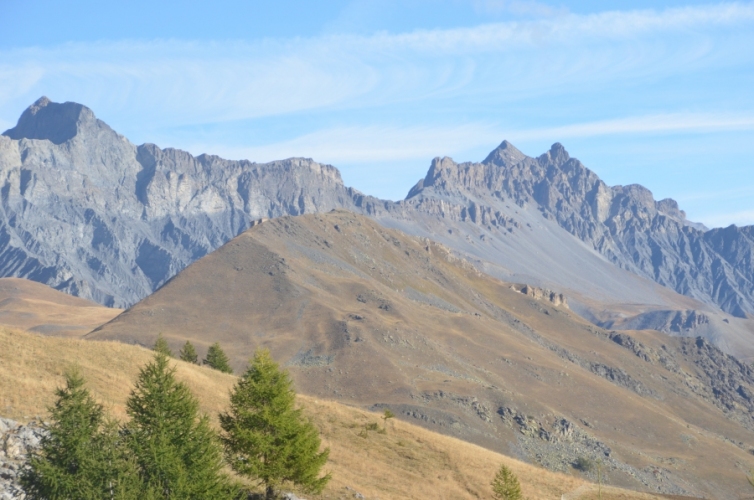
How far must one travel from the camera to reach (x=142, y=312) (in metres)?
179

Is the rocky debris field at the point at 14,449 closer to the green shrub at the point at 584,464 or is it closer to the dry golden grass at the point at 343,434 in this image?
the dry golden grass at the point at 343,434

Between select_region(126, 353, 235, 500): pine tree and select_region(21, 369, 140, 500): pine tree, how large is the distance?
908 mm

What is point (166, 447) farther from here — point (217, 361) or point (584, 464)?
point (584, 464)

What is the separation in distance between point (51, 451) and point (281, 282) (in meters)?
172

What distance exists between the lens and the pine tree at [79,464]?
24.2m

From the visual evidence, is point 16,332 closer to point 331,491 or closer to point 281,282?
point 331,491

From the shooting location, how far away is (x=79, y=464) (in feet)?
80.8

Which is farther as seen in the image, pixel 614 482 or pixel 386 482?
pixel 614 482

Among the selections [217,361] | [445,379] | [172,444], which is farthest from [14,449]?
[445,379]

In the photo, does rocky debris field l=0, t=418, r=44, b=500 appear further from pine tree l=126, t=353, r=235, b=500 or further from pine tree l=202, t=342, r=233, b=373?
pine tree l=202, t=342, r=233, b=373

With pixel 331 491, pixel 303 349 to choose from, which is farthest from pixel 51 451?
pixel 303 349

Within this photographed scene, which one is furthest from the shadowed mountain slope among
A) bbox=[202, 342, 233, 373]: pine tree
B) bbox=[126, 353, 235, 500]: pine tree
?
bbox=[126, 353, 235, 500]: pine tree

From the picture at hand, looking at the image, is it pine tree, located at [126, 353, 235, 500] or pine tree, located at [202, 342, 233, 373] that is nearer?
pine tree, located at [126, 353, 235, 500]

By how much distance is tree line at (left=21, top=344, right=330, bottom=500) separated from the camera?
24562 mm
